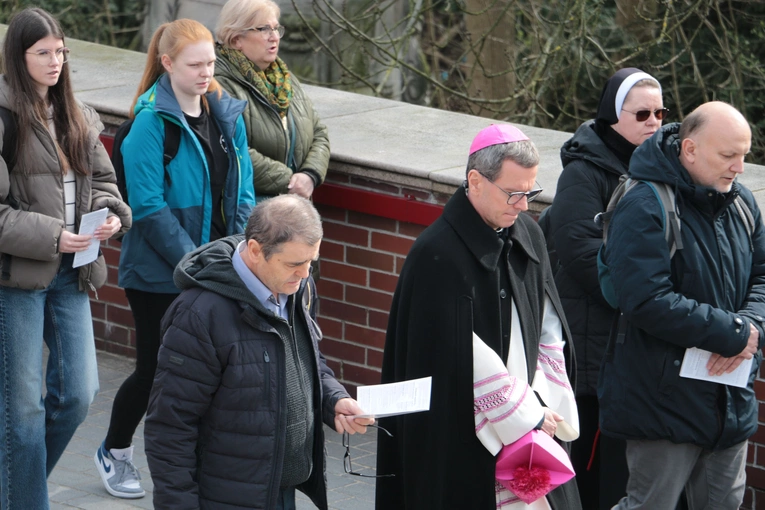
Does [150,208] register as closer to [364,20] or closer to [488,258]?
[488,258]

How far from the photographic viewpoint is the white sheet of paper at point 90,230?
463 cm

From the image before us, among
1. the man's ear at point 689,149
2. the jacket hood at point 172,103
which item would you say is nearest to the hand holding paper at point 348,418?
the man's ear at point 689,149

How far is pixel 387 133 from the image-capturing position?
6750mm

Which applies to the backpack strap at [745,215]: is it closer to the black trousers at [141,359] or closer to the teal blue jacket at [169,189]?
the teal blue jacket at [169,189]

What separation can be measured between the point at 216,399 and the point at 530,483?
1054 mm

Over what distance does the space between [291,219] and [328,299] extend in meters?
3.06

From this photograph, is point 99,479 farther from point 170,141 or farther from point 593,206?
point 593,206

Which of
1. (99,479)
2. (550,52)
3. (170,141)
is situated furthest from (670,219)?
(550,52)

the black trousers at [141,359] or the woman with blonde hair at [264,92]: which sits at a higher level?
the woman with blonde hair at [264,92]

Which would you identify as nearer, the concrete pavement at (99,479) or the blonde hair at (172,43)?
the blonde hair at (172,43)

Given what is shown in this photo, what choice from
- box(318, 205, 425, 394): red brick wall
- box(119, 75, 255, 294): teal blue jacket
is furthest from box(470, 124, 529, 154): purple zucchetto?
box(318, 205, 425, 394): red brick wall

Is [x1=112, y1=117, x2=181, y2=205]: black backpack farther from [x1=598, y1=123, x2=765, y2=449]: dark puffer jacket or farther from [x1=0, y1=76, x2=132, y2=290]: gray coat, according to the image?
[x1=598, y1=123, x2=765, y2=449]: dark puffer jacket

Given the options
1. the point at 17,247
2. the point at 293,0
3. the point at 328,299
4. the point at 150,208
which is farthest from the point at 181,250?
the point at 293,0

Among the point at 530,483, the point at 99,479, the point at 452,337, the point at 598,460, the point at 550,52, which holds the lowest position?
the point at 99,479
